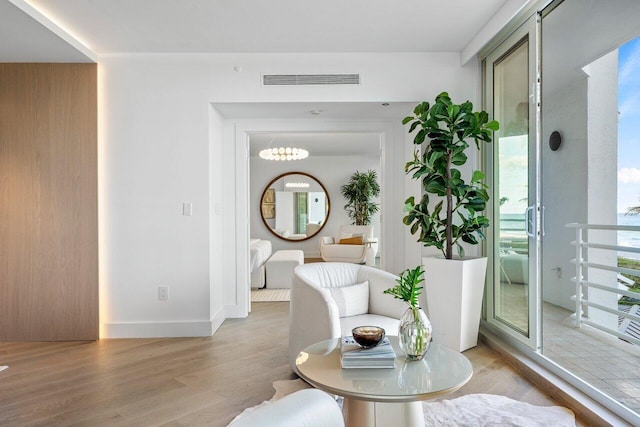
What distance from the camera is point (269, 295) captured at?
216 inches

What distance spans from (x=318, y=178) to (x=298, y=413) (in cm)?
869

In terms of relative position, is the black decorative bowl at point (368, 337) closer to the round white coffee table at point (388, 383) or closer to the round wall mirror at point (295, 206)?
the round white coffee table at point (388, 383)

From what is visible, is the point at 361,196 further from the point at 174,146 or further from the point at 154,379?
the point at 154,379

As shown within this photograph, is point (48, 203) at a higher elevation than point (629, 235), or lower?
higher

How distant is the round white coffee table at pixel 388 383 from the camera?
1.52m

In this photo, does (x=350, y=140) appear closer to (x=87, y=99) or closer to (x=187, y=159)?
(x=187, y=159)

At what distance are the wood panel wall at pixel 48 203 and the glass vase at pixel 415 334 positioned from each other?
306 centimetres

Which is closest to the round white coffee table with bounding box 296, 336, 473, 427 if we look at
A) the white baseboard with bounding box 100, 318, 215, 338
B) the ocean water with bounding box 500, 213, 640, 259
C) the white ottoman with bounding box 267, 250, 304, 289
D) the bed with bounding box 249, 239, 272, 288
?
the ocean water with bounding box 500, 213, 640, 259

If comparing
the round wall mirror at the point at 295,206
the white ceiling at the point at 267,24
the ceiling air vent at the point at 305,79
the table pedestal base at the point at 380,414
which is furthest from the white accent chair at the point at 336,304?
the round wall mirror at the point at 295,206

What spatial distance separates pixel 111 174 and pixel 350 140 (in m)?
4.70

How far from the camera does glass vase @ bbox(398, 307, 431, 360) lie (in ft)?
5.93

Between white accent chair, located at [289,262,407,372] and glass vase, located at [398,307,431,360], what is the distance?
2.03 ft

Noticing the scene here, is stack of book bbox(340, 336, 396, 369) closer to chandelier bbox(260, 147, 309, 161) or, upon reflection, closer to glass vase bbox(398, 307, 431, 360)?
glass vase bbox(398, 307, 431, 360)

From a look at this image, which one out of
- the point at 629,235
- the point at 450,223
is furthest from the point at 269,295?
the point at 629,235
